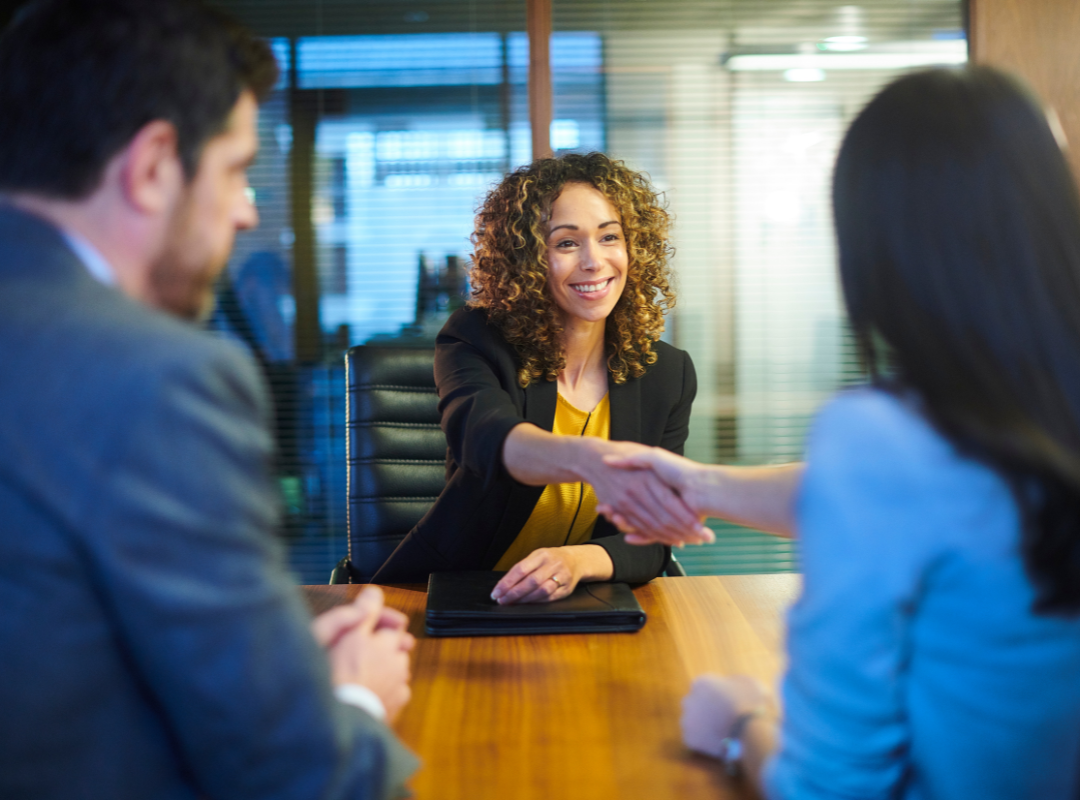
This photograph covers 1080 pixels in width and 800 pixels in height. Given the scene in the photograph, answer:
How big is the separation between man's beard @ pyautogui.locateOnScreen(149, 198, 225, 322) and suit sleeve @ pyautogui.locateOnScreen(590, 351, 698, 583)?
0.97 meters

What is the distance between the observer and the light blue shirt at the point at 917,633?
0.63m

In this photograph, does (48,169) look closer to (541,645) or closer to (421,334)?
(541,645)

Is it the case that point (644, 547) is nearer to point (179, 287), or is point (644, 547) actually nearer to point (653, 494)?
point (653, 494)

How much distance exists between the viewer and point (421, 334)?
10.7 feet

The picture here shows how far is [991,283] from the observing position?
678 millimetres

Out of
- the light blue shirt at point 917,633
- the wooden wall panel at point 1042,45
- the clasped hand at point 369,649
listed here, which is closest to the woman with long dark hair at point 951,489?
the light blue shirt at point 917,633

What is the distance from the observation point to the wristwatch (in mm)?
845

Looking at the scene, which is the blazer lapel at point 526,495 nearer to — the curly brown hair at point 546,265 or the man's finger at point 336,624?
the curly brown hair at point 546,265

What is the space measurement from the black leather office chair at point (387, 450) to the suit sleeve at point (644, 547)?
1.64 ft

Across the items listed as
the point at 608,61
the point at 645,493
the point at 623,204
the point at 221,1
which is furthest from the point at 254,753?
the point at 221,1

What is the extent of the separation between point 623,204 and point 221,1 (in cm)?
213

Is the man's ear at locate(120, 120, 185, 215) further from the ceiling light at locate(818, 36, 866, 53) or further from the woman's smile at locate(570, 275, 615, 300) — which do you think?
the ceiling light at locate(818, 36, 866, 53)

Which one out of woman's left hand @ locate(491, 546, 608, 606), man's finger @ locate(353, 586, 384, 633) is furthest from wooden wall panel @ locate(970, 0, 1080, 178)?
man's finger @ locate(353, 586, 384, 633)

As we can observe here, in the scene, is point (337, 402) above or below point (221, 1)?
below
